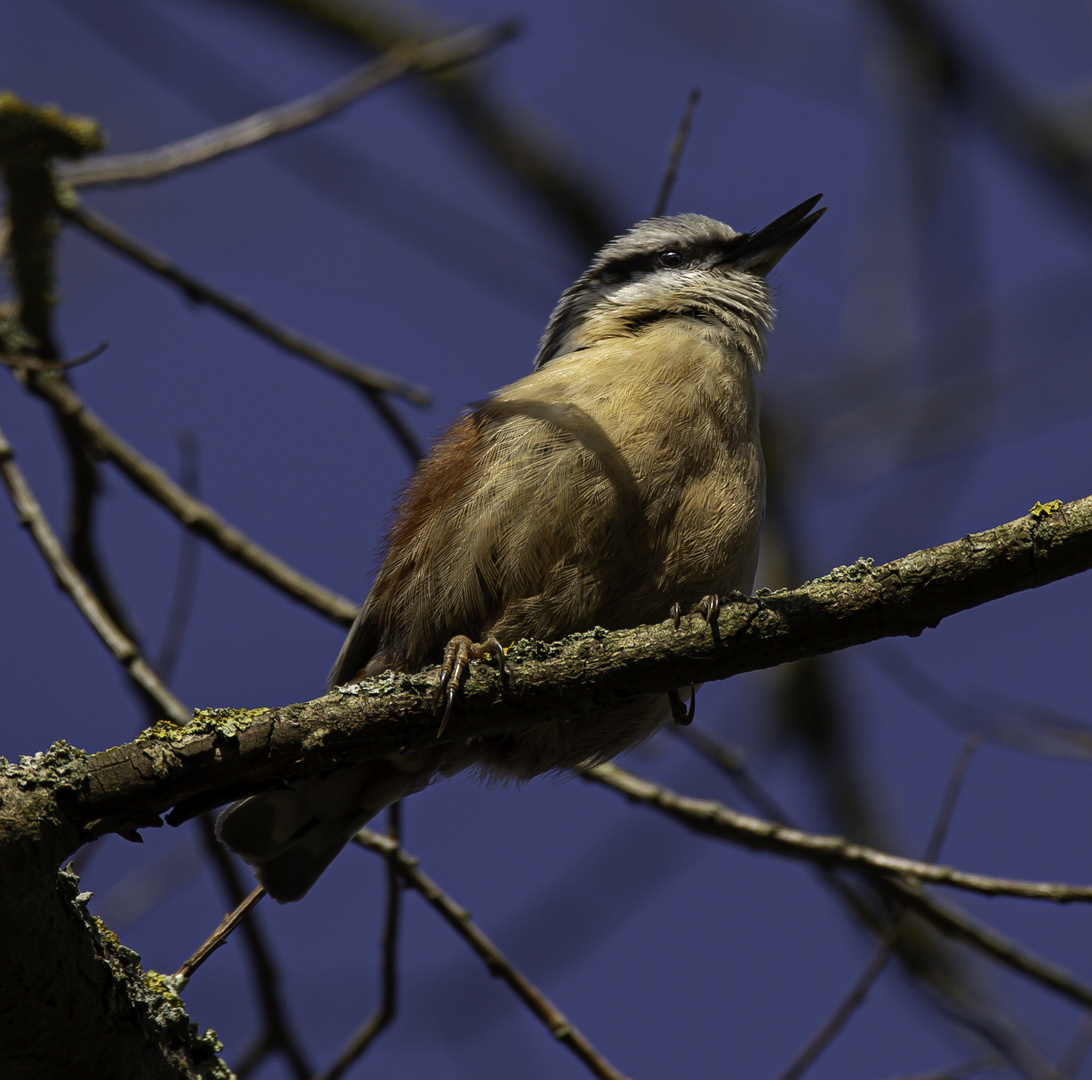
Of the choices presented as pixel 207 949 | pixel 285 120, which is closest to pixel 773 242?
pixel 285 120

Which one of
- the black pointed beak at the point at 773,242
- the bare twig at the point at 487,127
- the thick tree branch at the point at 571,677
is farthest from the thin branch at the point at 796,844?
the bare twig at the point at 487,127

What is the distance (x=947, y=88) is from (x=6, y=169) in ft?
17.1

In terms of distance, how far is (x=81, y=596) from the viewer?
10.3 feet

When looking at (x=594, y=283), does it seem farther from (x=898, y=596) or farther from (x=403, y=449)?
(x=898, y=596)

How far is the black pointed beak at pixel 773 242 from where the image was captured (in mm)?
4496

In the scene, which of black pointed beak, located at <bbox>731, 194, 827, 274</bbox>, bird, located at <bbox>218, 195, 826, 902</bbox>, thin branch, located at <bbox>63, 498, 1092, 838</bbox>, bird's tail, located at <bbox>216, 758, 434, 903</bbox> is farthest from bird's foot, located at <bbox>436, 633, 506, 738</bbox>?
black pointed beak, located at <bbox>731, 194, 827, 274</bbox>

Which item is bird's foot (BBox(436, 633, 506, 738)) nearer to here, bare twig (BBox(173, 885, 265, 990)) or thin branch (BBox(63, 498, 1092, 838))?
thin branch (BBox(63, 498, 1092, 838))

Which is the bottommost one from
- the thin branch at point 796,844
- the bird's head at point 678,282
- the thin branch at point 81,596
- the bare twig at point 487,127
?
the thin branch at point 796,844

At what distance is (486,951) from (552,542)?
1172 millimetres

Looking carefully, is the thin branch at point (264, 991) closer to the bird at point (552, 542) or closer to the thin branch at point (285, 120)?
the bird at point (552, 542)

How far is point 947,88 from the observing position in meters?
6.62

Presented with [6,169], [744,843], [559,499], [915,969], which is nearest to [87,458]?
[6,169]

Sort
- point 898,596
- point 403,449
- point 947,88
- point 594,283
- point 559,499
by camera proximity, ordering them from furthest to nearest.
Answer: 1. point 947,88
2. point 594,283
3. point 403,449
4. point 559,499
5. point 898,596

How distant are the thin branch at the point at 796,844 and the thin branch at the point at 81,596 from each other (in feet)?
4.36
